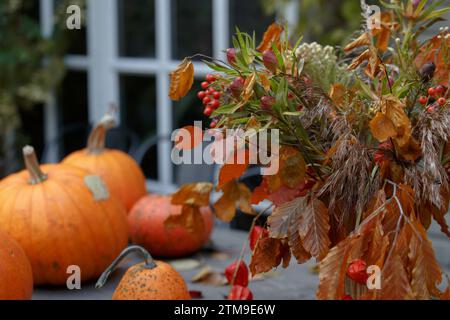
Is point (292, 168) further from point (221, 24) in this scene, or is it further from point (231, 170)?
point (221, 24)

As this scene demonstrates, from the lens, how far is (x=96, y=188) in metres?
2.92

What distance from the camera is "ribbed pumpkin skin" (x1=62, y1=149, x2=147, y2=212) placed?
3.50 meters

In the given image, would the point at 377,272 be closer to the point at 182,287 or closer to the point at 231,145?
the point at 231,145

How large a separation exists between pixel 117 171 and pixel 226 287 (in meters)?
0.98

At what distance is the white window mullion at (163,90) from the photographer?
4750mm

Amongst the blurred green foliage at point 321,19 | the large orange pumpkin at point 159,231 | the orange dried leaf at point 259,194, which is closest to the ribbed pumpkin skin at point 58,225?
the large orange pumpkin at point 159,231

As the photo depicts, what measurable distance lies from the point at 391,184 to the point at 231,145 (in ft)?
1.29

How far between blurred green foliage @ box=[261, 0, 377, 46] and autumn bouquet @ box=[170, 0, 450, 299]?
2067 millimetres

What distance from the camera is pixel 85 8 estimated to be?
17.3 ft

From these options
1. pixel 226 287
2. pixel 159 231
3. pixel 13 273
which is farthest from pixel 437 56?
pixel 159 231

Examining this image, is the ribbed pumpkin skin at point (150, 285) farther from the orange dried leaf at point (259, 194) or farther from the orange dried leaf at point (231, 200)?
the orange dried leaf at point (259, 194)

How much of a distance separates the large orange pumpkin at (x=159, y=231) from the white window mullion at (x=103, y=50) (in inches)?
79.1

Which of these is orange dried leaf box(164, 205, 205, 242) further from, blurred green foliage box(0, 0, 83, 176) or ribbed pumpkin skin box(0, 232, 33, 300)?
blurred green foliage box(0, 0, 83, 176)

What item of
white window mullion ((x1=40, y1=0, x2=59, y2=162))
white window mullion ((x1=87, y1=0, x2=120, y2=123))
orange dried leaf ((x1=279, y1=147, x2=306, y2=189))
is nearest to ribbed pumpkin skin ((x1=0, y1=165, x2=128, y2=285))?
orange dried leaf ((x1=279, y1=147, x2=306, y2=189))
